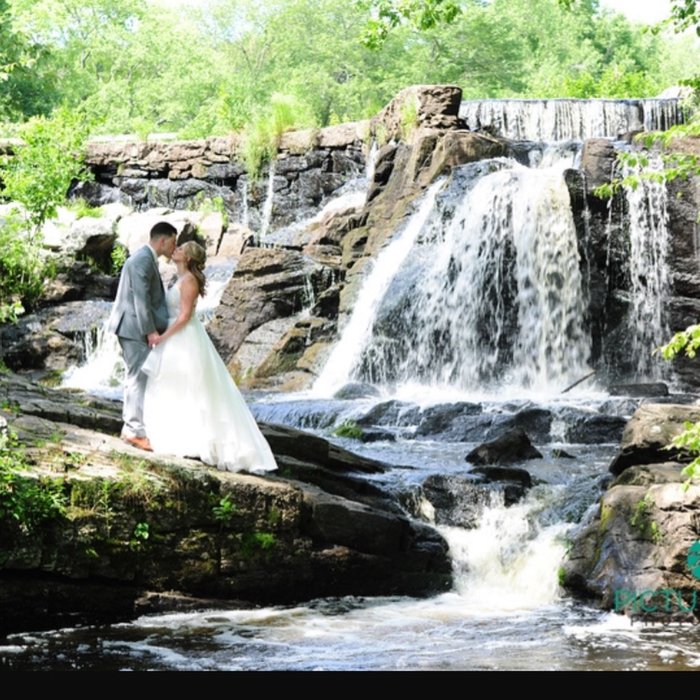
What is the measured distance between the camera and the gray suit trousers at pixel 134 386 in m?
9.07

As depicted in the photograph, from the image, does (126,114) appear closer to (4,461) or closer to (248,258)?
(248,258)

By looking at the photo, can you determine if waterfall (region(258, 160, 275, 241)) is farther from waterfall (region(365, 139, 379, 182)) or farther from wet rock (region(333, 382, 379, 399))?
wet rock (region(333, 382, 379, 399))

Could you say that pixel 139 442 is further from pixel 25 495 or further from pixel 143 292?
A: pixel 25 495

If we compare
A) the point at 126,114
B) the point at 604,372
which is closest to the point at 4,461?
the point at 604,372

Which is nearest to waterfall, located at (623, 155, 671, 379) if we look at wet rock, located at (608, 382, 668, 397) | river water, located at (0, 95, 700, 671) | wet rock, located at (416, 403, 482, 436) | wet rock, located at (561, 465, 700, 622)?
river water, located at (0, 95, 700, 671)

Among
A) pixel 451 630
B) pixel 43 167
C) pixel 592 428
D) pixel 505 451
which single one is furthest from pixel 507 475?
pixel 43 167

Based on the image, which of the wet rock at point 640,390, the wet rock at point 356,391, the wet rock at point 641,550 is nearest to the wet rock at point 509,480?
the wet rock at point 641,550

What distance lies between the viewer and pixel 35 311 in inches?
921

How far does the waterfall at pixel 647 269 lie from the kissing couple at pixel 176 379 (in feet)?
37.2

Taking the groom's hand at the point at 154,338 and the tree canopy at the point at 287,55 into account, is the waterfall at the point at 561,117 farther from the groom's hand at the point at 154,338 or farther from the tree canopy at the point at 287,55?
the tree canopy at the point at 287,55

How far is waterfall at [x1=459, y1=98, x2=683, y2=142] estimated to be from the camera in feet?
85.6

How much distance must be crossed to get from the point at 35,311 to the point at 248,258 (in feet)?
14.8

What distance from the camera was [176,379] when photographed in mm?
9078

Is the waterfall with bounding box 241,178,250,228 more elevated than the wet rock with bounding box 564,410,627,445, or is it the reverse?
the waterfall with bounding box 241,178,250,228
